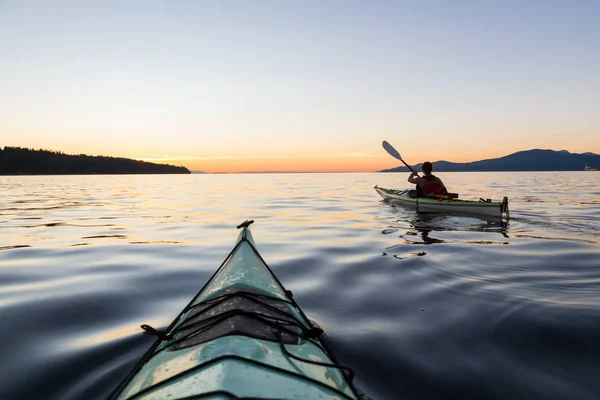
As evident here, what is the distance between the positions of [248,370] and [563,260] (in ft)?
22.3

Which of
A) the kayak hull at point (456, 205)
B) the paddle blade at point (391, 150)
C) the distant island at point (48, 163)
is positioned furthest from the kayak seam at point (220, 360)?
the distant island at point (48, 163)

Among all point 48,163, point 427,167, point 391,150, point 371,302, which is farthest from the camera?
point 48,163

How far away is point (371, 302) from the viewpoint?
15.6 feet

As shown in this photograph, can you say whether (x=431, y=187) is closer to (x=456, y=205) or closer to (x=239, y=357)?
(x=456, y=205)

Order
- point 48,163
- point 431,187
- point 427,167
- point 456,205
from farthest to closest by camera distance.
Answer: point 48,163
point 431,187
point 427,167
point 456,205

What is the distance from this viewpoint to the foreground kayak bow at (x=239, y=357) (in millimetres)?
1761

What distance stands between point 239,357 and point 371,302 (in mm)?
3137

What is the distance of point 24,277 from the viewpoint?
587cm

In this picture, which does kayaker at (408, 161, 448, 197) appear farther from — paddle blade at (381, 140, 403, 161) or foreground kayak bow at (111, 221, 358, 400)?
foreground kayak bow at (111, 221, 358, 400)

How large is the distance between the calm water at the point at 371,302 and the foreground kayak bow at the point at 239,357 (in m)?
0.78

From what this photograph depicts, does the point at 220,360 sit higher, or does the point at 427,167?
the point at 427,167

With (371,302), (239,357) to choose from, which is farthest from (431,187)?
(239,357)

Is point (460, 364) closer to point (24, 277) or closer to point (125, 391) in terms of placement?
point (125, 391)

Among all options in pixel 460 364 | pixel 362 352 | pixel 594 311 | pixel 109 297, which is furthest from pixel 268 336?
pixel 594 311
